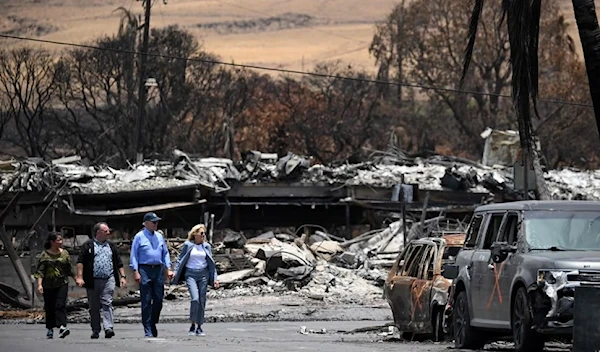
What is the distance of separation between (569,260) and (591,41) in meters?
4.51

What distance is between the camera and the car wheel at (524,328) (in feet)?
51.0

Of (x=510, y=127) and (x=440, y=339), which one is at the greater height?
(x=440, y=339)

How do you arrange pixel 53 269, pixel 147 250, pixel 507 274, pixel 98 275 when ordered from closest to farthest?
pixel 507 274
pixel 147 250
pixel 98 275
pixel 53 269

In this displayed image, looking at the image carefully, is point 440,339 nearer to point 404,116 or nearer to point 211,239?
point 211,239

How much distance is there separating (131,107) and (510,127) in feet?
67.2

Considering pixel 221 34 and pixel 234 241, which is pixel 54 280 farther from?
pixel 221 34

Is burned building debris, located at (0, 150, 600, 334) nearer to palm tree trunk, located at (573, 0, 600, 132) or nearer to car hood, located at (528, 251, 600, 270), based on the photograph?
palm tree trunk, located at (573, 0, 600, 132)

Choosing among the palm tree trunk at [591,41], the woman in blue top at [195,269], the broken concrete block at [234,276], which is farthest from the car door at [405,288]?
the broken concrete block at [234,276]

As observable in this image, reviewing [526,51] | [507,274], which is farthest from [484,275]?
[526,51]

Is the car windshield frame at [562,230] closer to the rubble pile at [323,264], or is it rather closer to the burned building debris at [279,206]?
the rubble pile at [323,264]

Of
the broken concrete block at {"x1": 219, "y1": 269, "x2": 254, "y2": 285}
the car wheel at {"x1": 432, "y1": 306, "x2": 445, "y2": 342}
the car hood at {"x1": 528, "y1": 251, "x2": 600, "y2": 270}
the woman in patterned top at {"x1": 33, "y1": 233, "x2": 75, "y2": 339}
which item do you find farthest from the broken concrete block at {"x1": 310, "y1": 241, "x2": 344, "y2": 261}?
the car hood at {"x1": 528, "y1": 251, "x2": 600, "y2": 270}

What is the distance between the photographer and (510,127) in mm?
74875

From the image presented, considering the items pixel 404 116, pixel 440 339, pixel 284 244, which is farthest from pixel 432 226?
Answer: pixel 404 116

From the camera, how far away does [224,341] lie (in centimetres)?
1984
